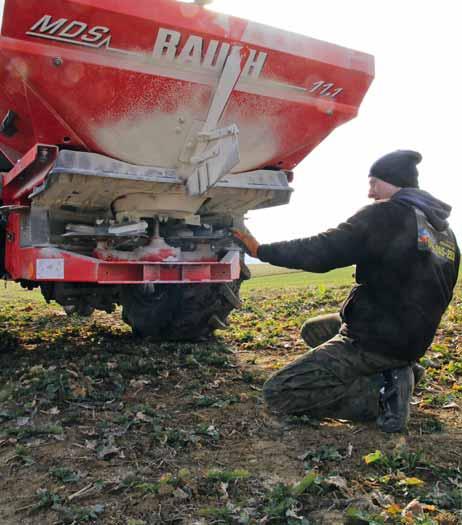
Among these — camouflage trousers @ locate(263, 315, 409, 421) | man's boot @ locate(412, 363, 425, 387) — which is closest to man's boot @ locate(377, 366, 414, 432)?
camouflage trousers @ locate(263, 315, 409, 421)

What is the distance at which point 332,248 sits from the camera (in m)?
3.46

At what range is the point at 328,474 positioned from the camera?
2.72 metres

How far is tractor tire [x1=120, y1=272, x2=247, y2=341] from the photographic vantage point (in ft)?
19.2

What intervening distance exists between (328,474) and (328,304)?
240 inches

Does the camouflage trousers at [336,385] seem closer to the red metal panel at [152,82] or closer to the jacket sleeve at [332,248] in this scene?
the jacket sleeve at [332,248]

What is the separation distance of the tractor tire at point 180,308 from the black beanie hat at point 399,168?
2613 millimetres

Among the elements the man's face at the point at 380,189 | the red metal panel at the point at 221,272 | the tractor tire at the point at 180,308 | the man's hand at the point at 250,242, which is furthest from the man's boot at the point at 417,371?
the tractor tire at the point at 180,308

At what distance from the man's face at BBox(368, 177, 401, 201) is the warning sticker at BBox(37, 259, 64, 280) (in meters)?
2.56

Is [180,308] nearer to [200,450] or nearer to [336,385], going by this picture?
[336,385]

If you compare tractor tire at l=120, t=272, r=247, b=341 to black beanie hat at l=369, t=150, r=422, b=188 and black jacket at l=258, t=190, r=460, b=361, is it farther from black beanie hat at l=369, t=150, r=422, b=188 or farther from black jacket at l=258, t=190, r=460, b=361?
black beanie hat at l=369, t=150, r=422, b=188

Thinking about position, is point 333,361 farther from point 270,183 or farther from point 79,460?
point 270,183

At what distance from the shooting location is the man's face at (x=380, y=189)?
3609 millimetres

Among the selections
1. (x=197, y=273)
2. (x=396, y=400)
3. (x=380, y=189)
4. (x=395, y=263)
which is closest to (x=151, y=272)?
(x=197, y=273)

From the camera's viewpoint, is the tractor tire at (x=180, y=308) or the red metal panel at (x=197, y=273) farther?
the tractor tire at (x=180, y=308)
